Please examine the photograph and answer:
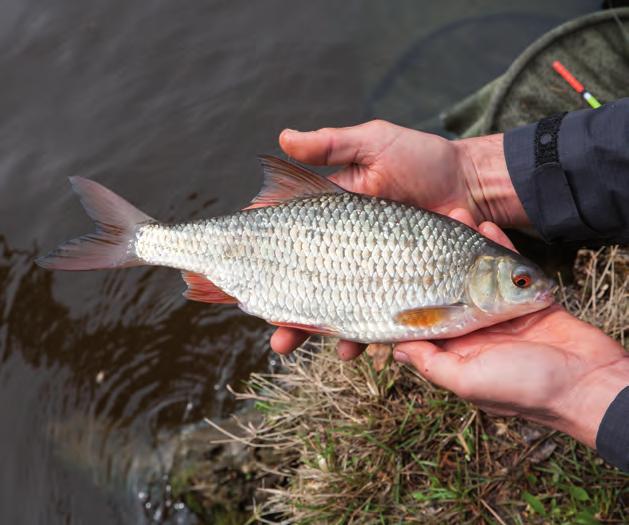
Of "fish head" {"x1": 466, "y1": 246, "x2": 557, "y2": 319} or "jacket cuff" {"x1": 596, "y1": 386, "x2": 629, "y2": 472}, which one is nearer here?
"jacket cuff" {"x1": 596, "y1": 386, "x2": 629, "y2": 472}

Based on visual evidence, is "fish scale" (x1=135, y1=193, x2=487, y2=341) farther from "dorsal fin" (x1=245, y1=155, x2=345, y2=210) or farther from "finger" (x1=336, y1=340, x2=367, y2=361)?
"finger" (x1=336, y1=340, x2=367, y2=361)

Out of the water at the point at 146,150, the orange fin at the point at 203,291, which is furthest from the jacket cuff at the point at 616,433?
the water at the point at 146,150

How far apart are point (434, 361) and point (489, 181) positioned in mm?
1356

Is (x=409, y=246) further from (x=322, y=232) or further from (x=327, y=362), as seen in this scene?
(x=327, y=362)

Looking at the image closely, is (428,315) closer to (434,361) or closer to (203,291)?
(434,361)

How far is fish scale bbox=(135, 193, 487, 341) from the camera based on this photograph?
2812 mm

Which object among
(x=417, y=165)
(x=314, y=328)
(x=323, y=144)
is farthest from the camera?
(x=417, y=165)

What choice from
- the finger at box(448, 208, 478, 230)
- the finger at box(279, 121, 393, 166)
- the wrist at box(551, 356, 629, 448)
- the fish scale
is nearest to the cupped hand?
the finger at box(279, 121, 393, 166)

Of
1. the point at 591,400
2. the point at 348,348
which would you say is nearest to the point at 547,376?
the point at 591,400

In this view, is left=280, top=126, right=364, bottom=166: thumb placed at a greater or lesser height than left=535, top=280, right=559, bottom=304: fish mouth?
greater

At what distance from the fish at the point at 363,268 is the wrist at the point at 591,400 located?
42 centimetres

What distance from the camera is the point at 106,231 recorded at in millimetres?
3244

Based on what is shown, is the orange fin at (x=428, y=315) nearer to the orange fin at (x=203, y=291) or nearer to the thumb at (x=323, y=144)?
the orange fin at (x=203, y=291)

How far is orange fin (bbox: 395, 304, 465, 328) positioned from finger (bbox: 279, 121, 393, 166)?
3.44 ft
